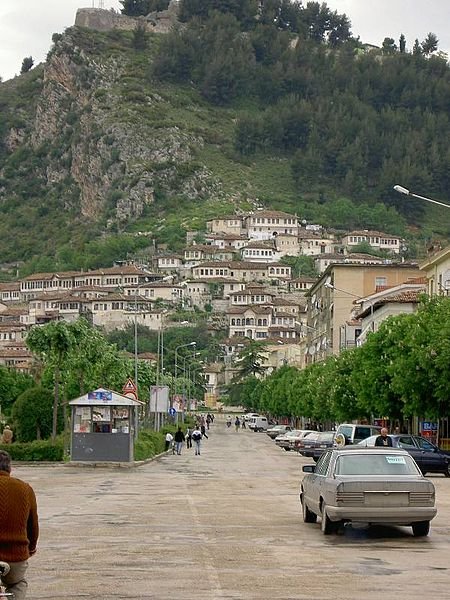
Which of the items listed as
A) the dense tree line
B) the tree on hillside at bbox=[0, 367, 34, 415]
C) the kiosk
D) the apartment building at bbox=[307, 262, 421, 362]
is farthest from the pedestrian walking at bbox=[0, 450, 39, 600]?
the apartment building at bbox=[307, 262, 421, 362]

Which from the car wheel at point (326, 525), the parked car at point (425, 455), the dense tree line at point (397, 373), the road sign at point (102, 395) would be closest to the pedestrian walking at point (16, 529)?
the car wheel at point (326, 525)

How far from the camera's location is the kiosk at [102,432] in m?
48.5

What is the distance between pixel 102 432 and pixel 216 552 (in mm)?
31381

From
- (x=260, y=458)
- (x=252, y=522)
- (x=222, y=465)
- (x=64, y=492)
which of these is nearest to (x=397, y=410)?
(x=260, y=458)

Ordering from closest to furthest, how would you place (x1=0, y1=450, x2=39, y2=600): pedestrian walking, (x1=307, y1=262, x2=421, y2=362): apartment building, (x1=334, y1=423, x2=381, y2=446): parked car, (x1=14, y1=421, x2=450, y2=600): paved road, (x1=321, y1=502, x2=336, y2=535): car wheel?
(x1=0, y1=450, x2=39, y2=600): pedestrian walking, (x1=14, y1=421, x2=450, y2=600): paved road, (x1=321, y1=502, x2=336, y2=535): car wheel, (x1=334, y1=423, x2=381, y2=446): parked car, (x1=307, y1=262, x2=421, y2=362): apartment building

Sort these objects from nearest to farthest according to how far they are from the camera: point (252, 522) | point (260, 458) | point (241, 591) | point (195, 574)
Answer: point (241, 591)
point (195, 574)
point (252, 522)
point (260, 458)

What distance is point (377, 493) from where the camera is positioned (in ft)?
69.0

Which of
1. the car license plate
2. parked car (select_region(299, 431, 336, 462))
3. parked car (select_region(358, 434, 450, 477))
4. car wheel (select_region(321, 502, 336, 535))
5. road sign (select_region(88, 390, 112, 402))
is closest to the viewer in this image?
the car license plate

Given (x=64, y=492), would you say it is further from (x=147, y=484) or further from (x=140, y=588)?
(x=140, y=588)

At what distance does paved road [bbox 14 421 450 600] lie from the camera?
15375mm

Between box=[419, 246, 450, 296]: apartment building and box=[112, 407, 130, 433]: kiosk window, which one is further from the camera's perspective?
box=[419, 246, 450, 296]: apartment building

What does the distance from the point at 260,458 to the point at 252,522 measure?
39926 mm

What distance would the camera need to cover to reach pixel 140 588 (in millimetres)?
15359

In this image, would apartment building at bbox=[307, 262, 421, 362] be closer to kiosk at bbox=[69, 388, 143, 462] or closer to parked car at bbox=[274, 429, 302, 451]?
parked car at bbox=[274, 429, 302, 451]
